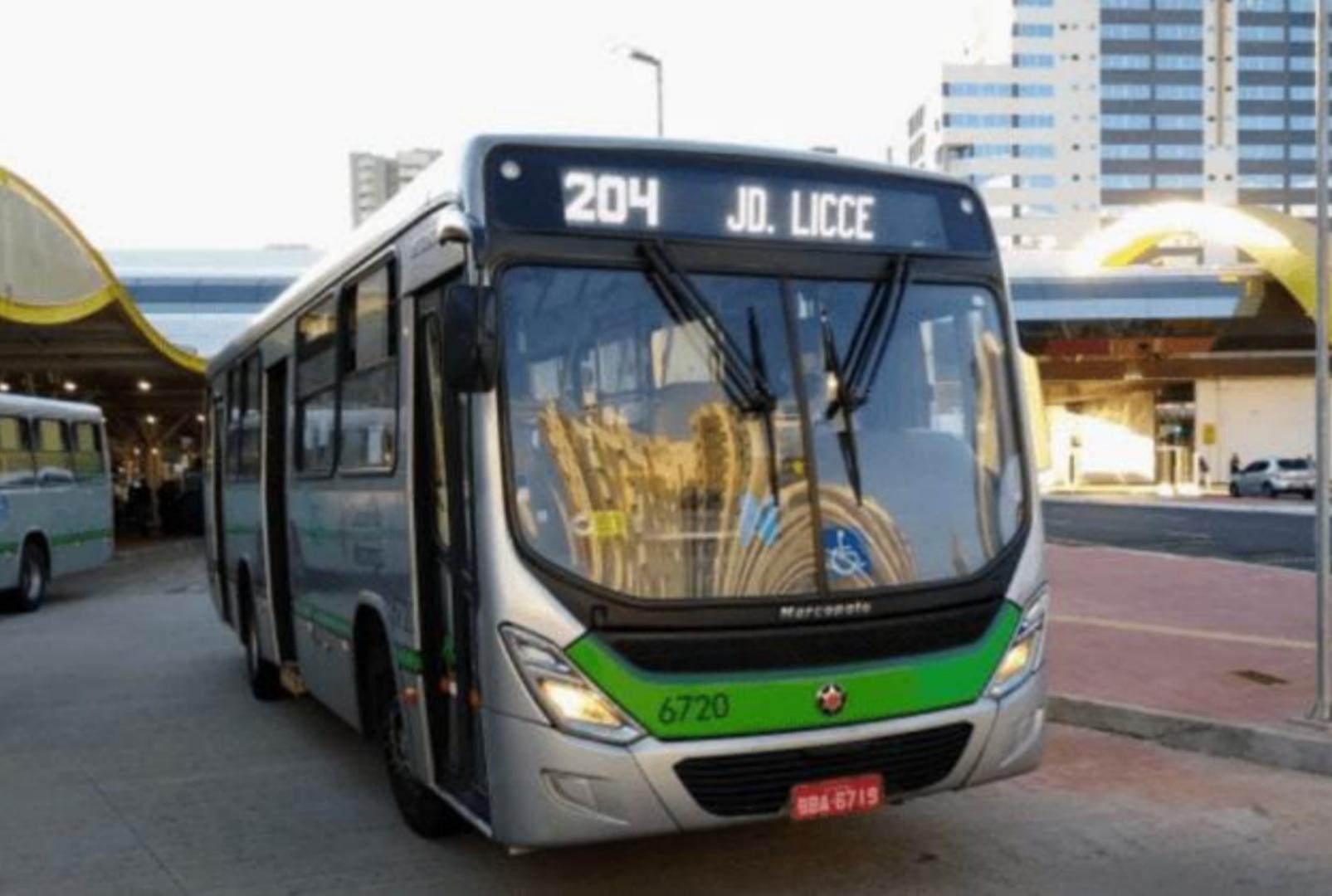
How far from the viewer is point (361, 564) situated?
6387mm

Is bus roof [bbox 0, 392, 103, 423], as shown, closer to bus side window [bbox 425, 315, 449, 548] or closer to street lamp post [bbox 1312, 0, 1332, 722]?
bus side window [bbox 425, 315, 449, 548]

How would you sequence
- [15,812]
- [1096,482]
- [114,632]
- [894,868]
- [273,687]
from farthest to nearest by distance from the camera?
[1096,482] < [114,632] < [273,687] < [15,812] < [894,868]

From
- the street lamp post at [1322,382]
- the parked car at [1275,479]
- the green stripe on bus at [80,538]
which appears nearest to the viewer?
the street lamp post at [1322,382]

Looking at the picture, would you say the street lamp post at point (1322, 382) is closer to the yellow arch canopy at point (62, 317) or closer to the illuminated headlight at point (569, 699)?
the illuminated headlight at point (569, 699)

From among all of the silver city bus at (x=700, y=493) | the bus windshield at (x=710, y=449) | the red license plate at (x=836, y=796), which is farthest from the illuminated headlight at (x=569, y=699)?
the red license plate at (x=836, y=796)

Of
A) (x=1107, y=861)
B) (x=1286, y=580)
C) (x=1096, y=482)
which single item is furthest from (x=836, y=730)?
(x=1096, y=482)

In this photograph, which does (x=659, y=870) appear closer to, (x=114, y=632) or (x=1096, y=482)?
(x=114, y=632)

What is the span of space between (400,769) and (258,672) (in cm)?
430

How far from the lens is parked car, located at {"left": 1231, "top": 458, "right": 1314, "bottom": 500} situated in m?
44.6

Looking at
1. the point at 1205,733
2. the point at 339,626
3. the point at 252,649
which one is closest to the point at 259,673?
the point at 252,649

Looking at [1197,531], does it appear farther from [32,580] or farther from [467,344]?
[467,344]

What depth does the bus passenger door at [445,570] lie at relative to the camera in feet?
16.2

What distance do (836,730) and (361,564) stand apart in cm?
269

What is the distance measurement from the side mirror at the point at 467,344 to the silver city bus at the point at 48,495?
13865 mm
